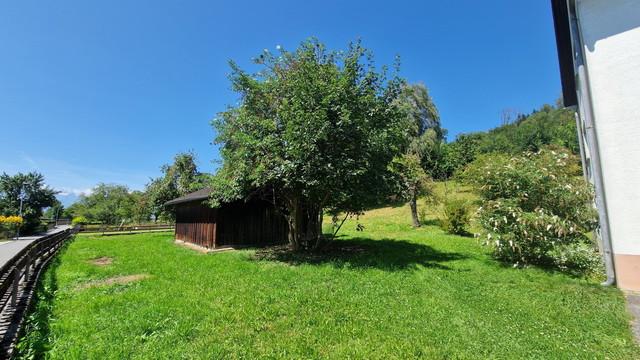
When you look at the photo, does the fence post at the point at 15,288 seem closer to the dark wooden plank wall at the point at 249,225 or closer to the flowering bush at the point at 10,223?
the dark wooden plank wall at the point at 249,225

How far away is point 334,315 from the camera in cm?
410

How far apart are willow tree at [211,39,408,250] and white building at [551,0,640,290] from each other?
424cm

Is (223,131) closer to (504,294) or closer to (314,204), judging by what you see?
(314,204)

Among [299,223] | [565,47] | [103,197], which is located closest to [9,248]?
[299,223]

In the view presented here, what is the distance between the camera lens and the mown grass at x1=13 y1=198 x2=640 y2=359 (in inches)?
124

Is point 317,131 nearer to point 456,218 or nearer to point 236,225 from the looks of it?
point 236,225

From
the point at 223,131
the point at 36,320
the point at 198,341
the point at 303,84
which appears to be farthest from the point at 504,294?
the point at 223,131

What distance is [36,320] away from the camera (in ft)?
12.9

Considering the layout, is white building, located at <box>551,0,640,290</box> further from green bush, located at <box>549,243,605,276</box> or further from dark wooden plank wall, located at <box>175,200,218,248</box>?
dark wooden plank wall, located at <box>175,200,218,248</box>

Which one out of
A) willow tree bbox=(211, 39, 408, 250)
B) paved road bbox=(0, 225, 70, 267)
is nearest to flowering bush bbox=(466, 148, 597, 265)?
willow tree bbox=(211, 39, 408, 250)

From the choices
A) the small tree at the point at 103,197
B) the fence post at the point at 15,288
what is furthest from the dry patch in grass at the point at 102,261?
the small tree at the point at 103,197

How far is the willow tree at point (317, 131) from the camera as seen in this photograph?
23.9 ft

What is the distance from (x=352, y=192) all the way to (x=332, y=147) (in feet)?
4.89

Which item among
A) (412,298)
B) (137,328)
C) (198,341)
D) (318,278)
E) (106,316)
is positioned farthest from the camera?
(318,278)
